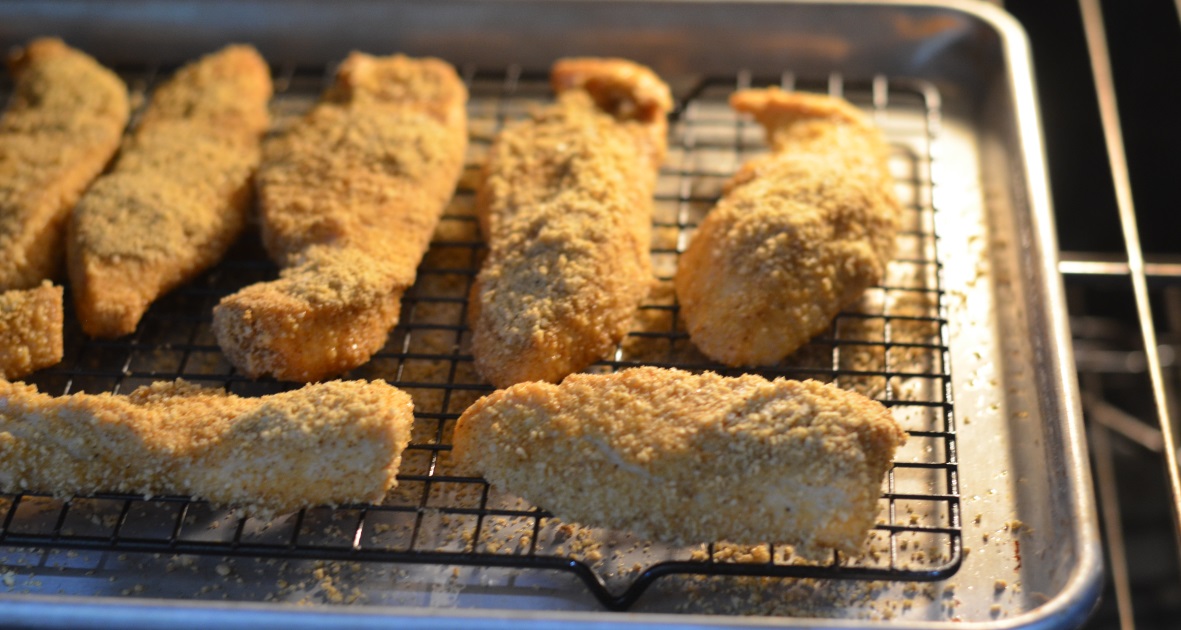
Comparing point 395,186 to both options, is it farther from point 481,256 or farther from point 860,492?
point 860,492

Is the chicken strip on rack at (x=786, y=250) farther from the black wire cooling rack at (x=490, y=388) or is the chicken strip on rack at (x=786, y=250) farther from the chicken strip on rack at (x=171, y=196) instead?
the chicken strip on rack at (x=171, y=196)

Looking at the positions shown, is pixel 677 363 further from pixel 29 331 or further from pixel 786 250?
pixel 29 331

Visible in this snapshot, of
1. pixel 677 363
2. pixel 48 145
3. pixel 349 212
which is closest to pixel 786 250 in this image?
pixel 677 363

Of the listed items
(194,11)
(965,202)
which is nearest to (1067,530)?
(965,202)

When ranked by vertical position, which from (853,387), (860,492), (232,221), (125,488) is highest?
(232,221)

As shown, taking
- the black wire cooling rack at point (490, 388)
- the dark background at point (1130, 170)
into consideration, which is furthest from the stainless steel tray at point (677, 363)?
the dark background at point (1130, 170)

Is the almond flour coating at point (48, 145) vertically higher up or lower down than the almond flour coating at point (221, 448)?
higher up
